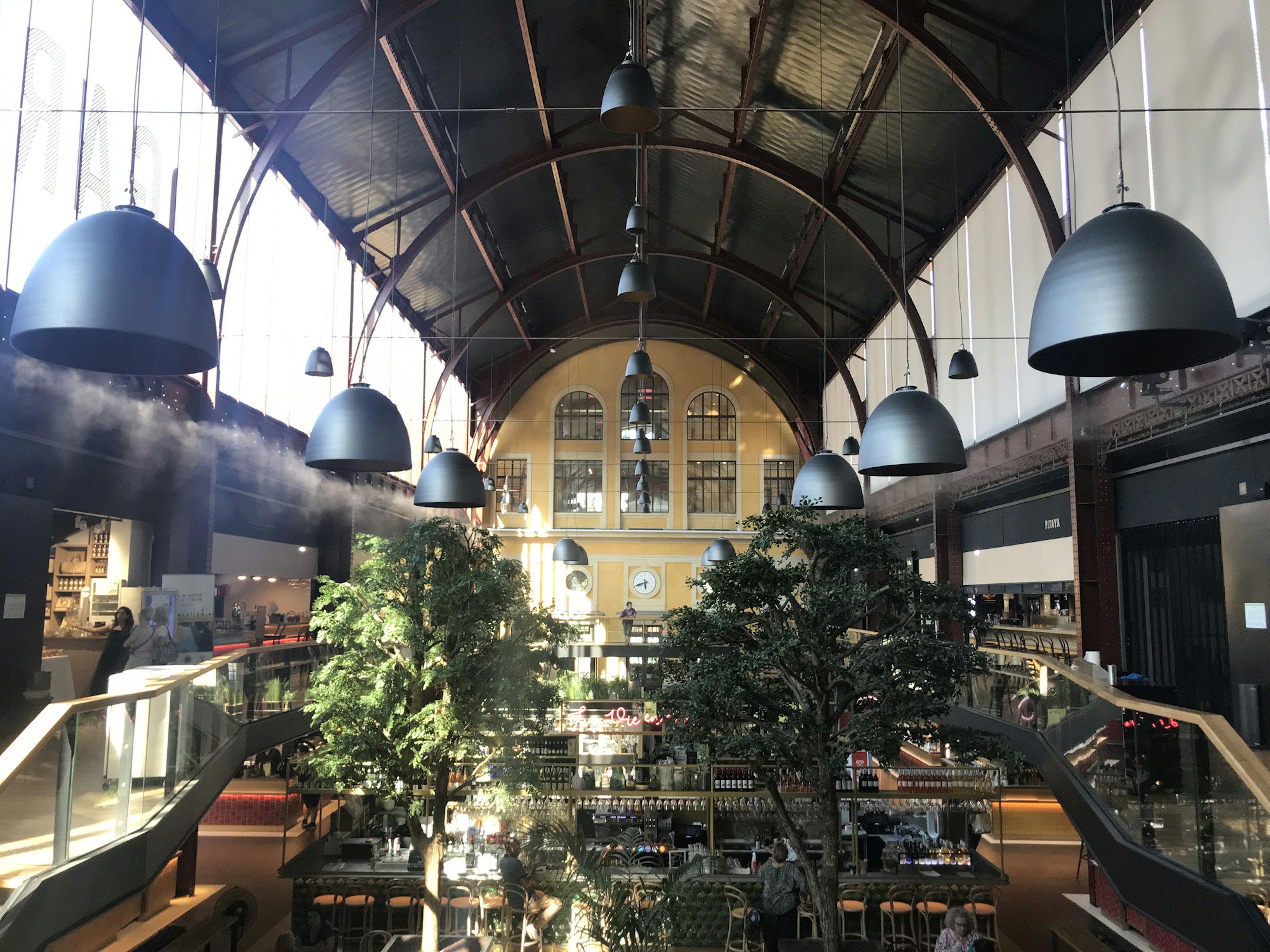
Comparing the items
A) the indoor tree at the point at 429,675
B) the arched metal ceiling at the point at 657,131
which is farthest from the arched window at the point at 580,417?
the indoor tree at the point at 429,675

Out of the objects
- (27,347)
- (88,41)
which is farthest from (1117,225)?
(88,41)

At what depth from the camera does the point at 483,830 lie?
9688mm

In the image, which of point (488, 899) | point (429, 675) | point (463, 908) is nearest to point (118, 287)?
point (429, 675)

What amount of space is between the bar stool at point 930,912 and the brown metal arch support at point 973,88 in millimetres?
6603

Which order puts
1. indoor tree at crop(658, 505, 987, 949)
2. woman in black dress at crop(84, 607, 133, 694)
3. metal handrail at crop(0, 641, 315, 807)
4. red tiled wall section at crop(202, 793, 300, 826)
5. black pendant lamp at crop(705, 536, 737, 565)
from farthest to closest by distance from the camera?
black pendant lamp at crop(705, 536, 737, 565) → red tiled wall section at crop(202, 793, 300, 826) → woman in black dress at crop(84, 607, 133, 694) → indoor tree at crop(658, 505, 987, 949) → metal handrail at crop(0, 641, 315, 807)

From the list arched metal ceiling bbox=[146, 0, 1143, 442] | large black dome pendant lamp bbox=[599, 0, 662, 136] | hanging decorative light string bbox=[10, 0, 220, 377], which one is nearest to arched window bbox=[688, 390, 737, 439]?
arched metal ceiling bbox=[146, 0, 1143, 442]

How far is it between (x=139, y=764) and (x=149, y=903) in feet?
12.2

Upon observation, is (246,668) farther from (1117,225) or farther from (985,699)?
(1117,225)

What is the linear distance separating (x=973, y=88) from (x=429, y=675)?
803 cm

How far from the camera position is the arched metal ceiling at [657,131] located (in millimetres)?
9562

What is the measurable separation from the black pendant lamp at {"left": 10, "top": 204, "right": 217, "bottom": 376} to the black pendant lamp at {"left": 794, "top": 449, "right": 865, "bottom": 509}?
380 cm

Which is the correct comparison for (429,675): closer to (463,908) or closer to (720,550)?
(463,908)

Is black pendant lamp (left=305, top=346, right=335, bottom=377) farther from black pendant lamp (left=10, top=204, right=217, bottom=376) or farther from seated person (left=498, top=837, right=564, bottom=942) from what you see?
black pendant lamp (left=10, top=204, right=217, bottom=376)

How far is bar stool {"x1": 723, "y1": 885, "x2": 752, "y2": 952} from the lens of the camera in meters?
8.42
